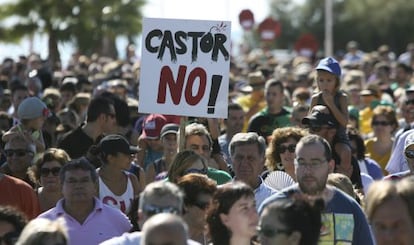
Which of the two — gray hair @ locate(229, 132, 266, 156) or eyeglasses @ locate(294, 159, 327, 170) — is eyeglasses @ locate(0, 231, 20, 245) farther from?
gray hair @ locate(229, 132, 266, 156)

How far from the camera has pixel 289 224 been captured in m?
7.47

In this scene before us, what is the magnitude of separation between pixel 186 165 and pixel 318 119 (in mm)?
1981

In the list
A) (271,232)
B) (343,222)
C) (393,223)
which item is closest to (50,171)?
(343,222)

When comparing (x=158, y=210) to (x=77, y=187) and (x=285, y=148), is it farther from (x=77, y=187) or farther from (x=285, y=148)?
(x=285, y=148)

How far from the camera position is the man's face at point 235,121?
15375 mm

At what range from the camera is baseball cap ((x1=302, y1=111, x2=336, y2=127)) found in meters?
12.1

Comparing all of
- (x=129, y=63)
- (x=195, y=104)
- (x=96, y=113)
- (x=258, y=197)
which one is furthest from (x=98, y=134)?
(x=129, y=63)

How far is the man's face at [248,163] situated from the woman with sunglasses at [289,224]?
2862 millimetres

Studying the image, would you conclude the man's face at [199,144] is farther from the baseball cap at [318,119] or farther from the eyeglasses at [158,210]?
the eyeglasses at [158,210]

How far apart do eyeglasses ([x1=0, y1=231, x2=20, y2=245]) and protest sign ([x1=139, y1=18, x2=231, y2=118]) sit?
389 cm

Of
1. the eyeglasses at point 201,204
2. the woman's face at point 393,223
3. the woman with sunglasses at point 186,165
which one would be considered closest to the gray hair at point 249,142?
the woman with sunglasses at point 186,165

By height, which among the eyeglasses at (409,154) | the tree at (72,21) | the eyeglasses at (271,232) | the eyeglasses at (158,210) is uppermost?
the tree at (72,21)

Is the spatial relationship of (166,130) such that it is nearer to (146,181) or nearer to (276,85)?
(146,181)

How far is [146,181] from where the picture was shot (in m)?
13.5
